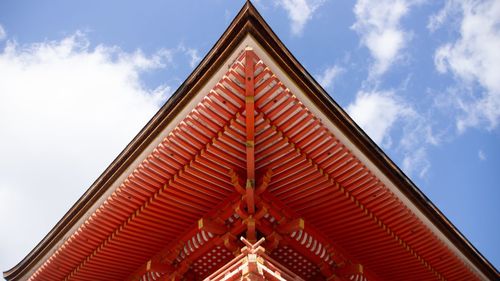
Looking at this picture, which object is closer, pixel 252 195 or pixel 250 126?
pixel 250 126

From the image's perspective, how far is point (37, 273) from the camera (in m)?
8.58

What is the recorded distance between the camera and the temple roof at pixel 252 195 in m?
5.99

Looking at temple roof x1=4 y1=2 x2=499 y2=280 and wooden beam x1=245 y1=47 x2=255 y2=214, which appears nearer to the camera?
wooden beam x1=245 y1=47 x2=255 y2=214

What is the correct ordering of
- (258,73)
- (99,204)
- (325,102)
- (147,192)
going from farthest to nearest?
(99,204)
(147,192)
(325,102)
(258,73)

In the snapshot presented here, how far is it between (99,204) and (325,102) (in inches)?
170

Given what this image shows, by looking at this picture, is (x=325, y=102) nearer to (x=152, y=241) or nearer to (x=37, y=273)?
(x=152, y=241)

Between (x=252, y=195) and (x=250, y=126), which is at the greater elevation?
(x=250, y=126)

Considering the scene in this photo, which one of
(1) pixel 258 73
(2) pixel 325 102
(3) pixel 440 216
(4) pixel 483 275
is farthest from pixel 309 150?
(4) pixel 483 275

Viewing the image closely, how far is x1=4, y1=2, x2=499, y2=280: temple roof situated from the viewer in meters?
5.99

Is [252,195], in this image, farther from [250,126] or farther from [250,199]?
[250,126]

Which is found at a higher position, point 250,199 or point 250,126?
point 250,126

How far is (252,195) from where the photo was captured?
21.8 ft

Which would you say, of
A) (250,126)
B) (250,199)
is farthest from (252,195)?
(250,126)

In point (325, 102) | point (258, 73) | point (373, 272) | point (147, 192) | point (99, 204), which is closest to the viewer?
point (258, 73)
